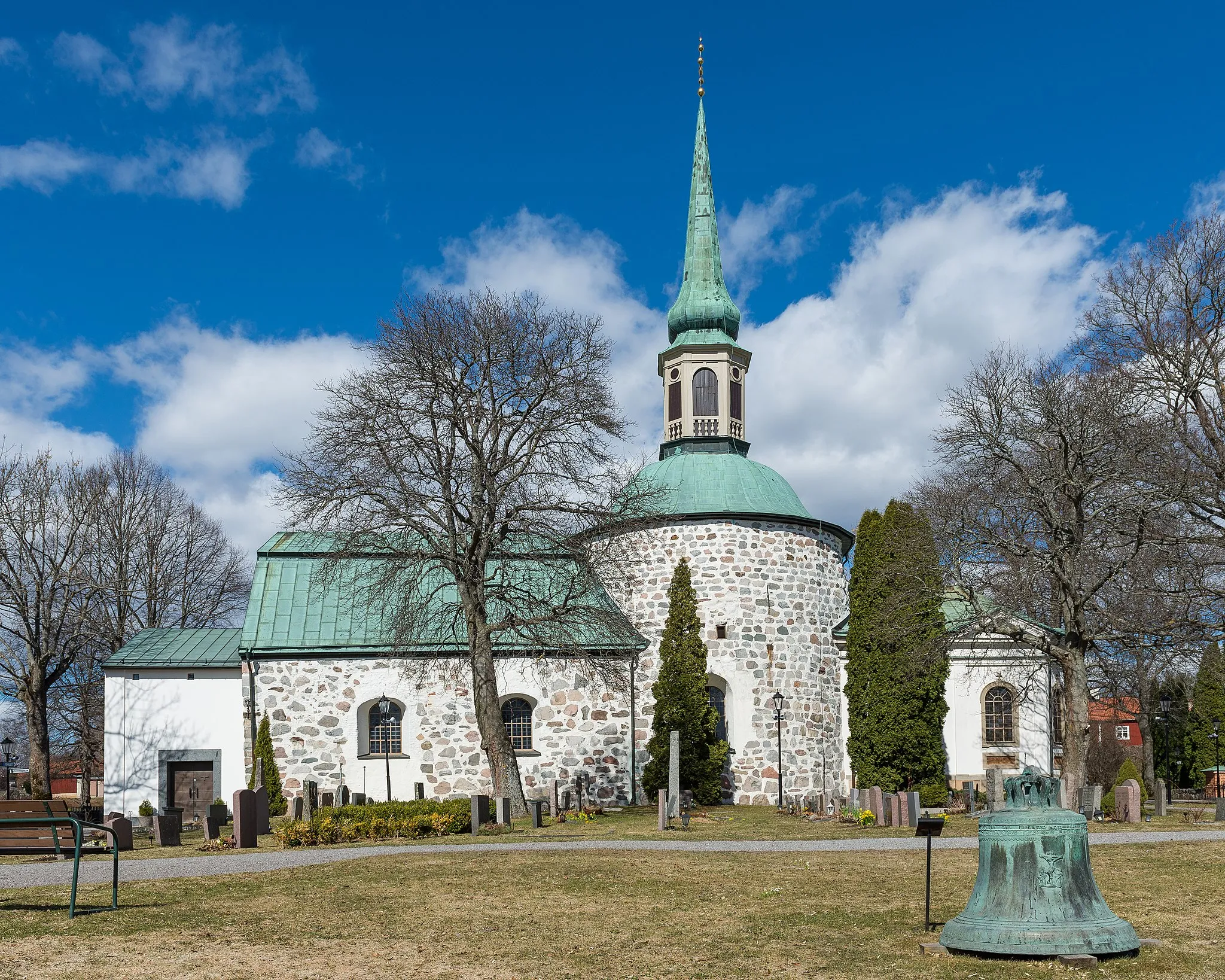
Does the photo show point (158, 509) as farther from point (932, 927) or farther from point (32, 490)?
point (932, 927)

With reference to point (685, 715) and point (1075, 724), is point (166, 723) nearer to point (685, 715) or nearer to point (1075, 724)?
point (685, 715)

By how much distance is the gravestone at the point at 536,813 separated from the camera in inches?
854

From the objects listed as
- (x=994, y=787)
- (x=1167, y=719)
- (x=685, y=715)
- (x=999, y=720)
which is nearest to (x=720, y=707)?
(x=685, y=715)

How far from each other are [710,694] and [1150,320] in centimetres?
1395

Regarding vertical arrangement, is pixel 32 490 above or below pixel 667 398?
below

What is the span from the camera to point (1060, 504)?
24.8m

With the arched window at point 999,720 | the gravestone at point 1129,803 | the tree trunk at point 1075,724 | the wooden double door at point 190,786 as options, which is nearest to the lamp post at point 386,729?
the wooden double door at point 190,786

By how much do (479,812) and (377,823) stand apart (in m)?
2.04

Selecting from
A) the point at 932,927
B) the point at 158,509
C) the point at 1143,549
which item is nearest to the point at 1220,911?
the point at 932,927

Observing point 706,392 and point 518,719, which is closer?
point 518,719

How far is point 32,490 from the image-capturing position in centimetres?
3550

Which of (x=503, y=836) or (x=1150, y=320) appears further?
(x=1150, y=320)

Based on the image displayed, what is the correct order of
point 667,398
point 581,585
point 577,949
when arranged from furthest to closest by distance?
point 667,398 → point 581,585 → point 577,949

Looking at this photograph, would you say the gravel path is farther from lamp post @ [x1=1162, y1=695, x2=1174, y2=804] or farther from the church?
lamp post @ [x1=1162, y1=695, x2=1174, y2=804]
